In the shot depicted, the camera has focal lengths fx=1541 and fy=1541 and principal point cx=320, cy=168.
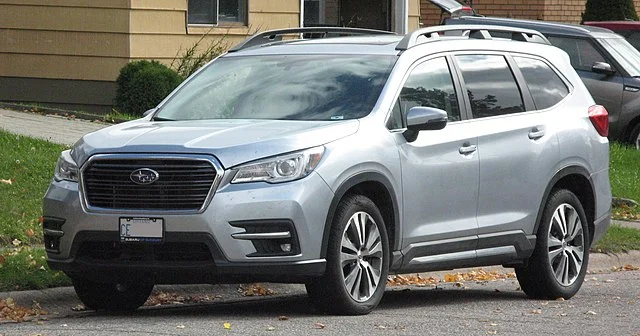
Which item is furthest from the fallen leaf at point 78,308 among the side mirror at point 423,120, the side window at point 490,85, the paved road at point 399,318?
the side window at point 490,85

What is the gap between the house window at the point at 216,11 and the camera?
70.5 feet

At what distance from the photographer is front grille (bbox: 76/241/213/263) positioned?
873 centimetres

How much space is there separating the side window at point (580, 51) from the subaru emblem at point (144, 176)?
1292 cm

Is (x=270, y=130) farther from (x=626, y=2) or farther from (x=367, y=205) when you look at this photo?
(x=626, y=2)

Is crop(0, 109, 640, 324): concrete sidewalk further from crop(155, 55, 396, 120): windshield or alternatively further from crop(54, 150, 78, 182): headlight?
crop(155, 55, 396, 120): windshield

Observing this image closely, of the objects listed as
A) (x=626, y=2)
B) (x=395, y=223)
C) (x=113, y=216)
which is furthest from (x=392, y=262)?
(x=626, y=2)

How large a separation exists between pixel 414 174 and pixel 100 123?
1017 cm

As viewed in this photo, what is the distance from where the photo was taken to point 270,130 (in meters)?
9.03

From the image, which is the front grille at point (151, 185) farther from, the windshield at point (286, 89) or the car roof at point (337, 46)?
the car roof at point (337, 46)

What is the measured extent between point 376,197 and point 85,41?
12.0 m

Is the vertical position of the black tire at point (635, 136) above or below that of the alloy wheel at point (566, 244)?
below

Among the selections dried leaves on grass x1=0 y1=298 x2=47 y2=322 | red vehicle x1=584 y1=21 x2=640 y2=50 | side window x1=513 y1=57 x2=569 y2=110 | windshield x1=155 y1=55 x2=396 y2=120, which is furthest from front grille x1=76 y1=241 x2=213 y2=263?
red vehicle x1=584 y1=21 x2=640 y2=50

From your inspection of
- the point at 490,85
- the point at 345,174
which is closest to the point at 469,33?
the point at 490,85

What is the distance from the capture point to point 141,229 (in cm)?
871
